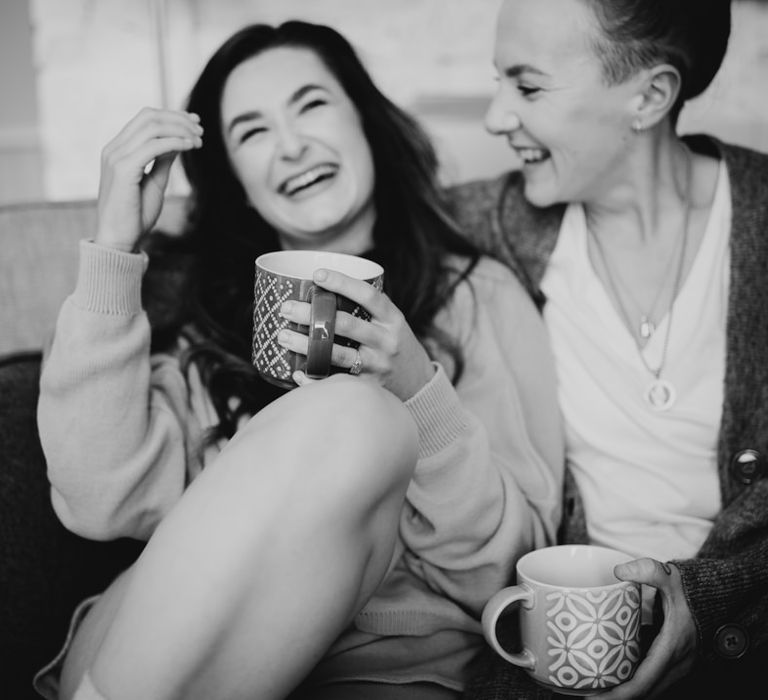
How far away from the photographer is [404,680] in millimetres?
1011

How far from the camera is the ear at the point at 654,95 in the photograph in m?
1.20

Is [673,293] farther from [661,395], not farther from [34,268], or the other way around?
[34,268]

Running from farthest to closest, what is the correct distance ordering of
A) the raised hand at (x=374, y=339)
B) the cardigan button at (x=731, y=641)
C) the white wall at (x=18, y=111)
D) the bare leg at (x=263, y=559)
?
1. the white wall at (x=18, y=111)
2. the cardigan button at (x=731, y=641)
3. the raised hand at (x=374, y=339)
4. the bare leg at (x=263, y=559)

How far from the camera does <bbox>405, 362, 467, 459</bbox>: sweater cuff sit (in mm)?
958

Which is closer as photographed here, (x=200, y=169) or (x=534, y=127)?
(x=534, y=127)

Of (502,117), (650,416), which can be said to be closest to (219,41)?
(502,117)

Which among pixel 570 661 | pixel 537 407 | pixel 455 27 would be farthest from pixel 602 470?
pixel 455 27

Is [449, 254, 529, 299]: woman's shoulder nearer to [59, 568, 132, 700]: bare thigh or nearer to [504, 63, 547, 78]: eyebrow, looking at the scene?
[504, 63, 547, 78]: eyebrow

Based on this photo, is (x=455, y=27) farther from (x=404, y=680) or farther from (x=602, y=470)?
(x=404, y=680)

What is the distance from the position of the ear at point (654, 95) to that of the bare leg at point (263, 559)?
683 mm

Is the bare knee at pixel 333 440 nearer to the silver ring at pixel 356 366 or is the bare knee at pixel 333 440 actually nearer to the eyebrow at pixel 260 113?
the silver ring at pixel 356 366

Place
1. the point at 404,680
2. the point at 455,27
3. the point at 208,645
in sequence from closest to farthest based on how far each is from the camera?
1. the point at 208,645
2. the point at 404,680
3. the point at 455,27

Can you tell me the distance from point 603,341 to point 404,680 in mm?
535

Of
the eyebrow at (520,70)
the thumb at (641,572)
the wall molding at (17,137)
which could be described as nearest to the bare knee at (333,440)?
the thumb at (641,572)
